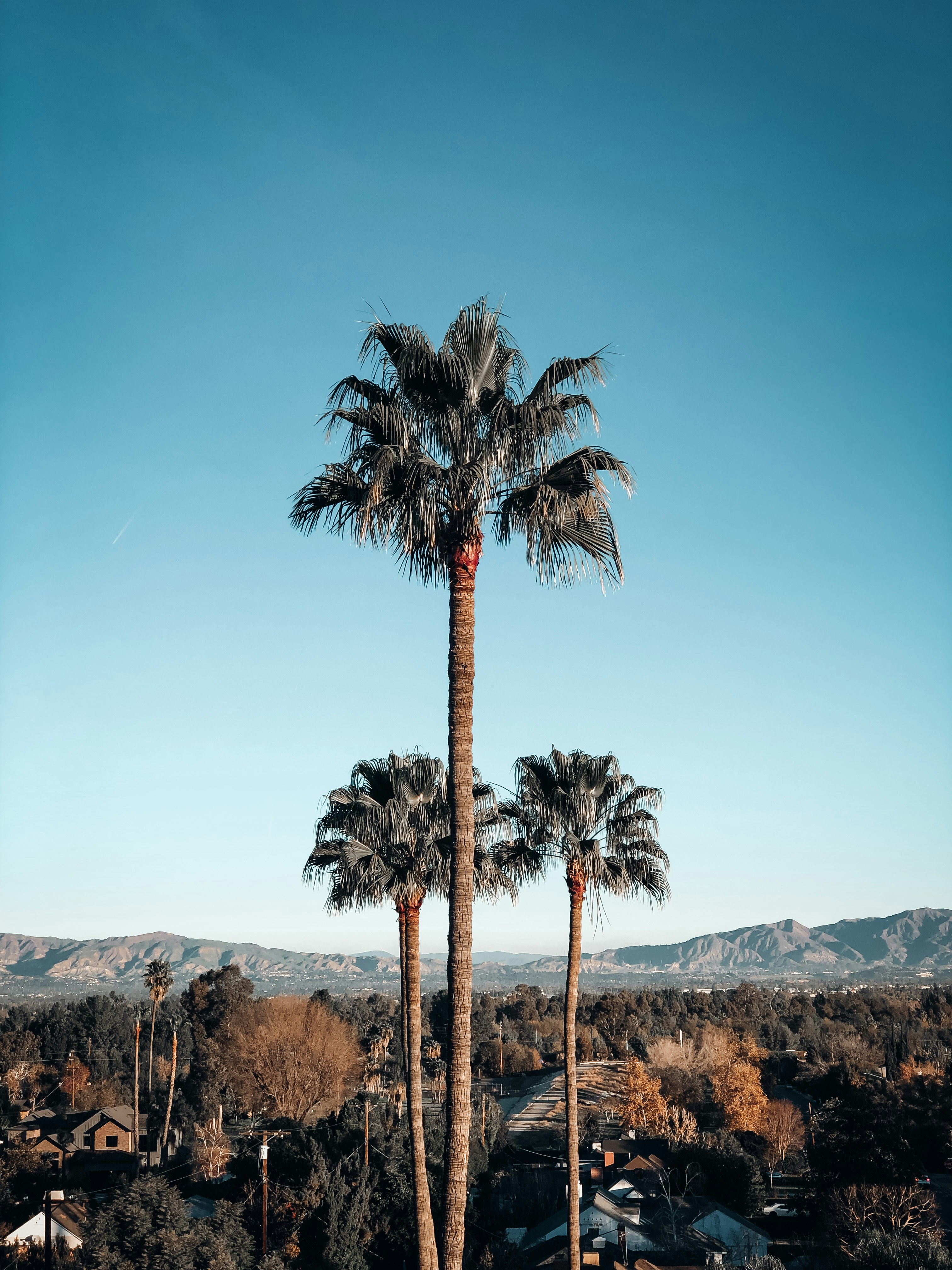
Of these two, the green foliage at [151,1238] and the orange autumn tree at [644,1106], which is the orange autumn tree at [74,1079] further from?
the green foliage at [151,1238]

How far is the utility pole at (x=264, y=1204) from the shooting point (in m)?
27.2

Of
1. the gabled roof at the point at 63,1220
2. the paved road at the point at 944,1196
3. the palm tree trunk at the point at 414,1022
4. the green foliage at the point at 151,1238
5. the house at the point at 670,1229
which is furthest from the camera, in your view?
the paved road at the point at 944,1196

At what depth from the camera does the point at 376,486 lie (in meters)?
11.3

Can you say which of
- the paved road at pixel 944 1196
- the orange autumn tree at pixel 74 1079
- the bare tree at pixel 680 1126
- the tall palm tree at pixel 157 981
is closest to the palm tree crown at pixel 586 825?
the paved road at pixel 944 1196

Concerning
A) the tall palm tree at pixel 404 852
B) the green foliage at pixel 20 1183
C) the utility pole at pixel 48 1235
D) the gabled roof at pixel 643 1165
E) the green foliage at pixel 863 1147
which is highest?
the tall palm tree at pixel 404 852

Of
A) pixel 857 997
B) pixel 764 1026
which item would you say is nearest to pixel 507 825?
pixel 764 1026

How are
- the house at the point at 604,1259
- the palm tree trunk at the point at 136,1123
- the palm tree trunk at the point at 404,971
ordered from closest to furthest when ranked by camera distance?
the palm tree trunk at the point at 404,971, the house at the point at 604,1259, the palm tree trunk at the point at 136,1123

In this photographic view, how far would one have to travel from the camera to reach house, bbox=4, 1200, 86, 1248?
31422mm

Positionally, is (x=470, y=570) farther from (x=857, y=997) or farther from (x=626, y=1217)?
(x=857, y=997)

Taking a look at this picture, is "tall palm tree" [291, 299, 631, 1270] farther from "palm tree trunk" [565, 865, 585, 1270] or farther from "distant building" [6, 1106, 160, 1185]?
"distant building" [6, 1106, 160, 1185]

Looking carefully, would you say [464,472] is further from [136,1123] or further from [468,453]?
[136,1123]

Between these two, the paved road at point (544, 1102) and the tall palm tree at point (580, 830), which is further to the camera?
the paved road at point (544, 1102)

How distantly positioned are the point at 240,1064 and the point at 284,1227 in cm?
2745

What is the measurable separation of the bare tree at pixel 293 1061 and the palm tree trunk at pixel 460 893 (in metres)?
47.0
